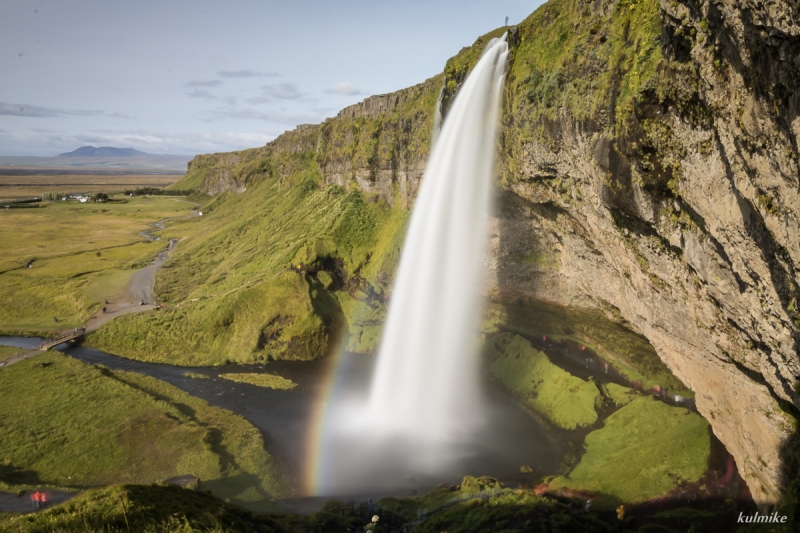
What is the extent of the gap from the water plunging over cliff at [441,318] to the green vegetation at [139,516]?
9.37 metres

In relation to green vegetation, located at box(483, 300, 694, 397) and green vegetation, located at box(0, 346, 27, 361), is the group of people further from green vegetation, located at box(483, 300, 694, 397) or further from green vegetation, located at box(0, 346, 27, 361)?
green vegetation, located at box(483, 300, 694, 397)

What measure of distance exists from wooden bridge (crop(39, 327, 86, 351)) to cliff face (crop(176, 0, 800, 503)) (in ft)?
125

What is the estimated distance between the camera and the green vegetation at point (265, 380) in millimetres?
32925

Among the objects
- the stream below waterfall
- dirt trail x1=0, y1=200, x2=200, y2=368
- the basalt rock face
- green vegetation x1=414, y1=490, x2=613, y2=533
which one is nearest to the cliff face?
the basalt rock face

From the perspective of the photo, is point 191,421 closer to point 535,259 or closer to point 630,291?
point 535,259

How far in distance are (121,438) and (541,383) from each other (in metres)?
24.5

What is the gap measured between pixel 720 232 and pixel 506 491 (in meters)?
11.9

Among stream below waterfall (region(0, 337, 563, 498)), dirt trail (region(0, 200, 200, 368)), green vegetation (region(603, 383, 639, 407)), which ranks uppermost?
dirt trail (region(0, 200, 200, 368))

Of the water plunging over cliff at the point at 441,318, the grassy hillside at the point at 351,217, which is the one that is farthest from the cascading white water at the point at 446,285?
the grassy hillside at the point at 351,217

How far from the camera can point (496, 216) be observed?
29672 mm

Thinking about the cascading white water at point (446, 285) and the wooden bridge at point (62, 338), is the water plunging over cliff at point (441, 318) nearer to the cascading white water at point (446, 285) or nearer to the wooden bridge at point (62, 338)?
the cascading white water at point (446, 285)

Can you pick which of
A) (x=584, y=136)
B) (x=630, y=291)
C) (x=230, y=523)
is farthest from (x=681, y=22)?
(x=230, y=523)

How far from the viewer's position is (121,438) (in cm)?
2489

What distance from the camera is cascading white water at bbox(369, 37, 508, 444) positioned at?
87.7ft
